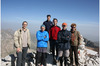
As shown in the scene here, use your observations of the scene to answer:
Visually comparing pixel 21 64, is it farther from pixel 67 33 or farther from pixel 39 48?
pixel 67 33

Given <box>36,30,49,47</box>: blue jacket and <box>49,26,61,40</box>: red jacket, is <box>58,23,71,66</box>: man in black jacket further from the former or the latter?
<box>36,30,49,47</box>: blue jacket

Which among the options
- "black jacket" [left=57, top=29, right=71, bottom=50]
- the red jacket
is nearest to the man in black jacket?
"black jacket" [left=57, top=29, right=71, bottom=50]

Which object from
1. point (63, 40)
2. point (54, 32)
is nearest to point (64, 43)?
point (63, 40)

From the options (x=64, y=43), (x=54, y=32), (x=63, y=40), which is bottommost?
(x=64, y=43)

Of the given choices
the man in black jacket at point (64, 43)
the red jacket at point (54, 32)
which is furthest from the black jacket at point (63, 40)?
the red jacket at point (54, 32)

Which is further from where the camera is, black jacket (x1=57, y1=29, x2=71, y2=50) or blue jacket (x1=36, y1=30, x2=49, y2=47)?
blue jacket (x1=36, y1=30, x2=49, y2=47)

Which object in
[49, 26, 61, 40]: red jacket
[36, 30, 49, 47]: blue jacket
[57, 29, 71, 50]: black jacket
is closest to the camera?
[57, 29, 71, 50]: black jacket

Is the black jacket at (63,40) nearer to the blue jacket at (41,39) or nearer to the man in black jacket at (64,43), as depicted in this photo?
the man in black jacket at (64,43)

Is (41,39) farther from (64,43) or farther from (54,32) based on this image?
(64,43)

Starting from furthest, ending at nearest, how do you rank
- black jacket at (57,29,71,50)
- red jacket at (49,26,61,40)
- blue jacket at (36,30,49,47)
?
red jacket at (49,26,61,40)
blue jacket at (36,30,49,47)
black jacket at (57,29,71,50)

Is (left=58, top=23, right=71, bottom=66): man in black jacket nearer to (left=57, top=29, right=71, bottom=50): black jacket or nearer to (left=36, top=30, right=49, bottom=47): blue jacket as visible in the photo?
(left=57, top=29, right=71, bottom=50): black jacket

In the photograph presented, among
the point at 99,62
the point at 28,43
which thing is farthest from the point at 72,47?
the point at 99,62

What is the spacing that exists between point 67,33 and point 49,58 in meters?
3.28

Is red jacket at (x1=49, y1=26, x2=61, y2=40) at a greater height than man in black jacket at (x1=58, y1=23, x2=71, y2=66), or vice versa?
red jacket at (x1=49, y1=26, x2=61, y2=40)
